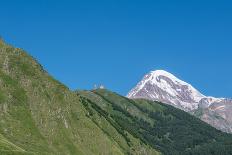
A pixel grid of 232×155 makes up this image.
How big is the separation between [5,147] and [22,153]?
8.82 metres

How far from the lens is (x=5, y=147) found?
195 meters

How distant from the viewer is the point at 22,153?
190m
